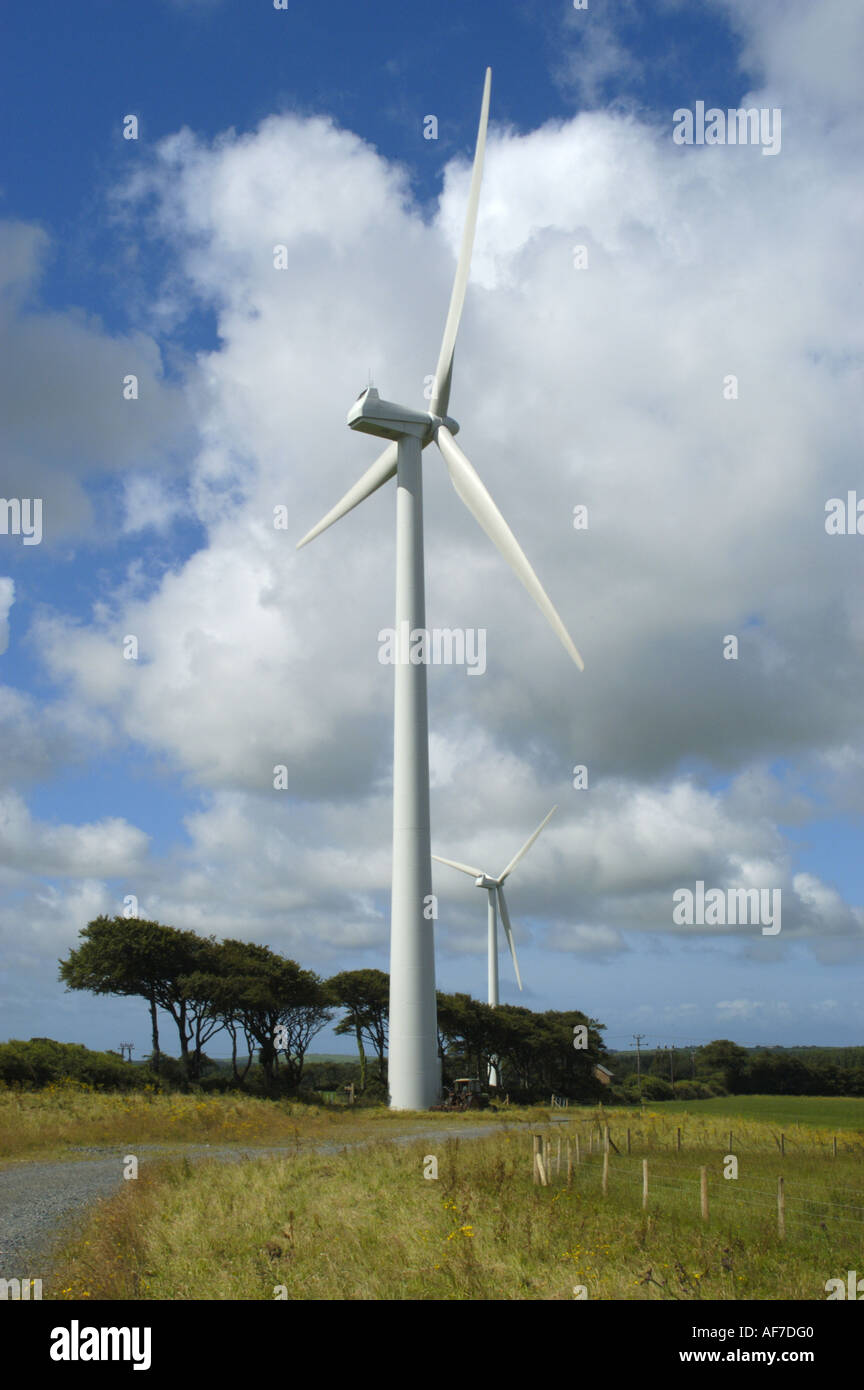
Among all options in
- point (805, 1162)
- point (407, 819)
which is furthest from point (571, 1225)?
point (407, 819)

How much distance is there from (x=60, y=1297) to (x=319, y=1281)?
3.14 metres

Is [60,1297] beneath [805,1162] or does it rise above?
above

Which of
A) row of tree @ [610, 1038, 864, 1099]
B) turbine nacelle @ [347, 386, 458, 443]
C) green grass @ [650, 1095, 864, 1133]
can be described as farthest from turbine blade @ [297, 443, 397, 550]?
row of tree @ [610, 1038, 864, 1099]

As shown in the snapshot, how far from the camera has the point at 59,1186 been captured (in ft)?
69.8

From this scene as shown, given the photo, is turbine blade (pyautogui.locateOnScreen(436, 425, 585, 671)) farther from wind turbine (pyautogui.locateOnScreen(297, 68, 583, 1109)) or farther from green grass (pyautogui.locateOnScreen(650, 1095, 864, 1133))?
green grass (pyautogui.locateOnScreen(650, 1095, 864, 1133))

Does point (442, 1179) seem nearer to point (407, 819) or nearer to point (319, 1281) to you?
point (319, 1281)

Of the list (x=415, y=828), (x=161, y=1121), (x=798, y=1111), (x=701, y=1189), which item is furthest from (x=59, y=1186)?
(x=798, y=1111)

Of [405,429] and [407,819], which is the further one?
[405,429]

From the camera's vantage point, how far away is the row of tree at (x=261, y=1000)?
55.1m

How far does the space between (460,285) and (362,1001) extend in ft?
166

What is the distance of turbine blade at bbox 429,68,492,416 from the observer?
3994 cm
